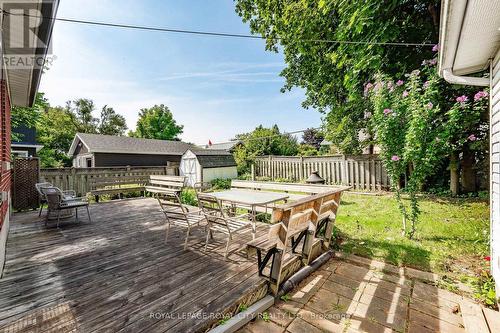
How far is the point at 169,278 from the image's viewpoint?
2.71 meters

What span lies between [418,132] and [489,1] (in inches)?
81.5

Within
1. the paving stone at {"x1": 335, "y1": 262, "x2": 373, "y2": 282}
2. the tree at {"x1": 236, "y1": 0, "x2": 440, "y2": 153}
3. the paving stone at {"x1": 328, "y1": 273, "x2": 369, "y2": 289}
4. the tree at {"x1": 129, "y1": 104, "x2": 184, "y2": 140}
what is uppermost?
the tree at {"x1": 129, "y1": 104, "x2": 184, "y2": 140}

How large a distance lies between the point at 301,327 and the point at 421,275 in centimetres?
196

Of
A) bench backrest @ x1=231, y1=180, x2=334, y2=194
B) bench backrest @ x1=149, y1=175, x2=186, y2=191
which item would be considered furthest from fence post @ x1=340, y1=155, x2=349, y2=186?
bench backrest @ x1=149, y1=175, x2=186, y2=191

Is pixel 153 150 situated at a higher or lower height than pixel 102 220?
higher

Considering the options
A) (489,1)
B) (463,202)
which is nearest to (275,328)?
(489,1)

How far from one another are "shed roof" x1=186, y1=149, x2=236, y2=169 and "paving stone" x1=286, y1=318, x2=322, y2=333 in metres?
11.8

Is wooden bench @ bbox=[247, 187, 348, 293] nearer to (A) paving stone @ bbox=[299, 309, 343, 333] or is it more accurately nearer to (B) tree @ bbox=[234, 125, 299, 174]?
(A) paving stone @ bbox=[299, 309, 343, 333]

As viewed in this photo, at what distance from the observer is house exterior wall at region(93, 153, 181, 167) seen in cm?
1694

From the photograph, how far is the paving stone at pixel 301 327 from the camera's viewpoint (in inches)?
77.7

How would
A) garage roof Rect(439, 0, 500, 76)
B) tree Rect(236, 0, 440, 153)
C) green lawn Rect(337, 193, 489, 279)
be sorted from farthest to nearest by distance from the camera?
tree Rect(236, 0, 440, 153) < green lawn Rect(337, 193, 489, 279) < garage roof Rect(439, 0, 500, 76)

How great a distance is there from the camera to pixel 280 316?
219 centimetres

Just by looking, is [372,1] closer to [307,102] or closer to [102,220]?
[307,102]

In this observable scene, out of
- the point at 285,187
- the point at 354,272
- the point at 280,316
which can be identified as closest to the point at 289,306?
the point at 280,316
